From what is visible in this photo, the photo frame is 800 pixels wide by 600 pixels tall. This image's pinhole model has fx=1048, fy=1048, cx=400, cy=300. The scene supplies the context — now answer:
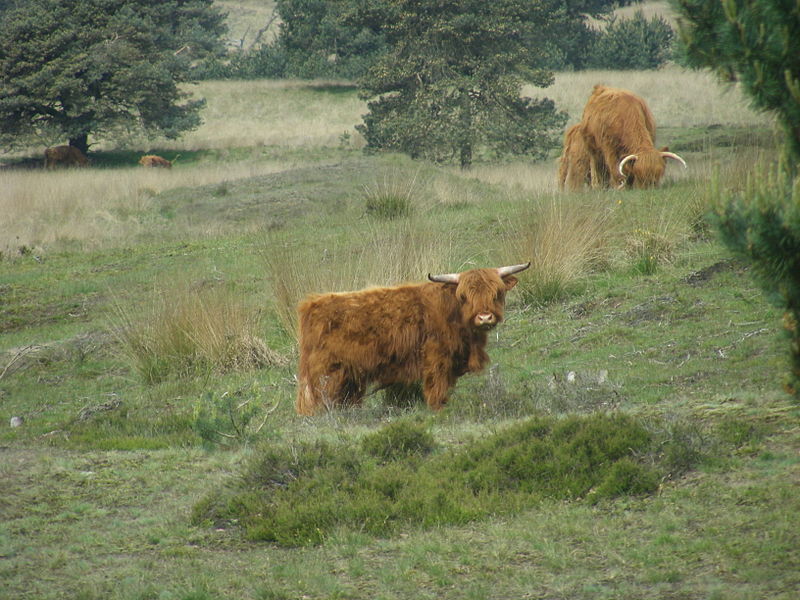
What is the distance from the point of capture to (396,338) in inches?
343

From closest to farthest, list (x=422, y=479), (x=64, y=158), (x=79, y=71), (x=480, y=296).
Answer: (x=422, y=479) → (x=480, y=296) → (x=79, y=71) → (x=64, y=158)

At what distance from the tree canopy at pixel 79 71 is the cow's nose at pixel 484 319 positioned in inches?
1201

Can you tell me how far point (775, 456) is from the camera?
604 centimetres

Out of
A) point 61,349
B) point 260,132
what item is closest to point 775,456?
point 61,349

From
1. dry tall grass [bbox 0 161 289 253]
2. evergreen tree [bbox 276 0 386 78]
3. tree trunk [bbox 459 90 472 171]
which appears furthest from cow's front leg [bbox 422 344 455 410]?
evergreen tree [bbox 276 0 386 78]

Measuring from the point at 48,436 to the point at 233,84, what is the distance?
4649 cm

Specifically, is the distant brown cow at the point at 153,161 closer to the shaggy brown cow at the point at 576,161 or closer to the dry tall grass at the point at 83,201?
the dry tall grass at the point at 83,201

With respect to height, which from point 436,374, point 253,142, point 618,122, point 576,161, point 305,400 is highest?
point 618,122

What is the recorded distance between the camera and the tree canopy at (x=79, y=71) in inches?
1416

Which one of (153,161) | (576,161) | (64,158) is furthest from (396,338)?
(64,158)

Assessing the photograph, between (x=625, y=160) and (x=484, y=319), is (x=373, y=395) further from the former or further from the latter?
(x=625, y=160)

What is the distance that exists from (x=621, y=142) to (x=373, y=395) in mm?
9092

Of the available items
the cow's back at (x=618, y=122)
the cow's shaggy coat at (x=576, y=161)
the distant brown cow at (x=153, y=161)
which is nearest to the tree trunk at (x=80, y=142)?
the distant brown cow at (x=153, y=161)

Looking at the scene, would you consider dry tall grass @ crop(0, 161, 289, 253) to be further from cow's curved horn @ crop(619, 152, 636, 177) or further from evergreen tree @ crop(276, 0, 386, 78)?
evergreen tree @ crop(276, 0, 386, 78)
